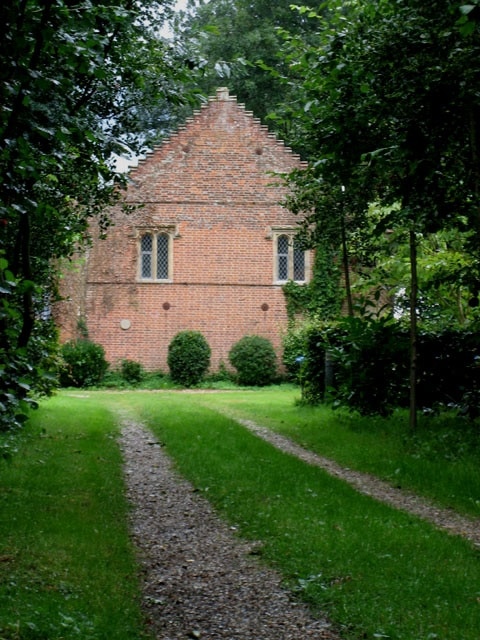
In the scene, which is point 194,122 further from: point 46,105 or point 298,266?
point 46,105

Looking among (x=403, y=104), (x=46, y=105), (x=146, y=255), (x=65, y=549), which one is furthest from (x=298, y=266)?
(x=65, y=549)

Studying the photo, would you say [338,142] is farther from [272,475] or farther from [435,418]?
[435,418]

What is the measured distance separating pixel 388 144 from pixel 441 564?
455 cm

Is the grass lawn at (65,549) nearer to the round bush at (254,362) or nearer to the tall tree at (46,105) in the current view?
the tall tree at (46,105)

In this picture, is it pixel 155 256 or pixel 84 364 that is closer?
pixel 84 364

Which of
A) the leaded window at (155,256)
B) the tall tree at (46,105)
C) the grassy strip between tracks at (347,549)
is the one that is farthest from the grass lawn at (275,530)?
the leaded window at (155,256)

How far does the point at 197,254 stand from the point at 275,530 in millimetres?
19675

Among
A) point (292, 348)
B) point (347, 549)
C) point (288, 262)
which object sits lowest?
point (347, 549)

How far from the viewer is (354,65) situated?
8.02 m

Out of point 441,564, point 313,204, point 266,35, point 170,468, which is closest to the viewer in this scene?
point 441,564

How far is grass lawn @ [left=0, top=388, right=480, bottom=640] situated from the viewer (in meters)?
4.35

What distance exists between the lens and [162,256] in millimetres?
25625

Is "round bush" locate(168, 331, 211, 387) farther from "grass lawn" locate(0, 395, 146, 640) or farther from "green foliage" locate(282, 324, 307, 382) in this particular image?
"grass lawn" locate(0, 395, 146, 640)

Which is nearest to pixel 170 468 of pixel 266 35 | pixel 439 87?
pixel 439 87
